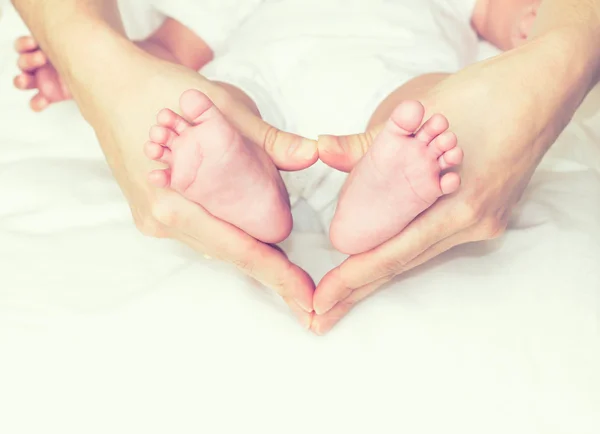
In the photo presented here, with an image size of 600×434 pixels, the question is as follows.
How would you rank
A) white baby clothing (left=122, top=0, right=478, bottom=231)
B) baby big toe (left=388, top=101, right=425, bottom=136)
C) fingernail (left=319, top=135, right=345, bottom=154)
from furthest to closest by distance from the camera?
white baby clothing (left=122, top=0, right=478, bottom=231) < fingernail (left=319, top=135, right=345, bottom=154) < baby big toe (left=388, top=101, right=425, bottom=136)

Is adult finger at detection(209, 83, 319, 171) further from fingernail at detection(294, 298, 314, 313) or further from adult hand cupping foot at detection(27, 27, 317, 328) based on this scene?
fingernail at detection(294, 298, 314, 313)

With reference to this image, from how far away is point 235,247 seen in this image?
0.63m

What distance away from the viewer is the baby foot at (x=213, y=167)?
561 mm

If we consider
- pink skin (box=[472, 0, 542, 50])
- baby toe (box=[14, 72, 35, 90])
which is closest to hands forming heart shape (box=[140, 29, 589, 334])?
pink skin (box=[472, 0, 542, 50])

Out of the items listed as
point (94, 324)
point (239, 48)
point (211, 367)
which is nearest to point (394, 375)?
point (211, 367)

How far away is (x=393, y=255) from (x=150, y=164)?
27cm

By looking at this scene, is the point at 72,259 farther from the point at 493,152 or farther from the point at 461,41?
the point at 461,41

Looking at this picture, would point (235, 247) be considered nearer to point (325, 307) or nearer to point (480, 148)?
point (325, 307)

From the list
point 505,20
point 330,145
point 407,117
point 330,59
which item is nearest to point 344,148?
point 330,145

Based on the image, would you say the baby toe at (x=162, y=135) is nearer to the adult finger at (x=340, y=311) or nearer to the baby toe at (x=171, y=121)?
the baby toe at (x=171, y=121)

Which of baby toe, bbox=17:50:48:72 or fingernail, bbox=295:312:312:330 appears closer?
fingernail, bbox=295:312:312:330

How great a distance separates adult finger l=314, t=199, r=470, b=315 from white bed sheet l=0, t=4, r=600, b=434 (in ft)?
0.14

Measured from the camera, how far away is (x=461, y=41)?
939 mm

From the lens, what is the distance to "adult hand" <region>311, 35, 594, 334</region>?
611 mm
